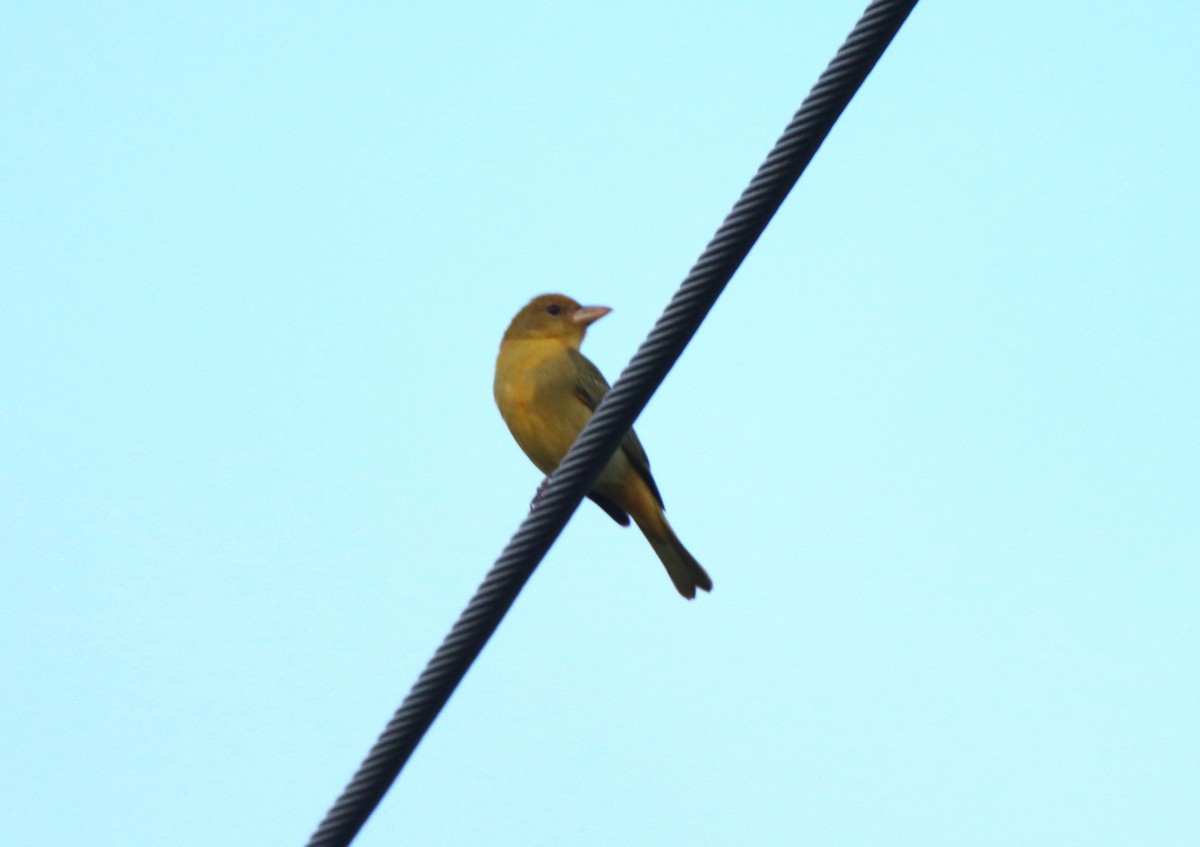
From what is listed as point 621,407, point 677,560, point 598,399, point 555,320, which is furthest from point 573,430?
point 621,407

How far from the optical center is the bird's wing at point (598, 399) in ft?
22.7

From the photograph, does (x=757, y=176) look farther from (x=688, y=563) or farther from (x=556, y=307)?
(x=556, y=307)

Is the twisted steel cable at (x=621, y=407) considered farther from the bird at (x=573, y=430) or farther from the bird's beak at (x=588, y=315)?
the bird's beak at (x=588, y=315)

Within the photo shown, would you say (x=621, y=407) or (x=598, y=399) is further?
(x=598, y=399)

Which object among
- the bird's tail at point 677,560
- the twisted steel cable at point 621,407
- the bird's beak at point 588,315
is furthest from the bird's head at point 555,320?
the twisted steel cable at point 621,407

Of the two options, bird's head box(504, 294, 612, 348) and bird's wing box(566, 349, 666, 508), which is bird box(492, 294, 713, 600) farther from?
bird's head box(504, 294, 612, 348)

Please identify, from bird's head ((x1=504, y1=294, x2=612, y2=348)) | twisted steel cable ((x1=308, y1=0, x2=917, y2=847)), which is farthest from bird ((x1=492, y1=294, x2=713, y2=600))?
twisted steel cable ((x1=308, y1=0, x2=917, y2=847))

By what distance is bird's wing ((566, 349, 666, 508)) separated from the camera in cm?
692

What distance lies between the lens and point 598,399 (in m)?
7.04

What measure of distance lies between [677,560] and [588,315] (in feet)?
4.38

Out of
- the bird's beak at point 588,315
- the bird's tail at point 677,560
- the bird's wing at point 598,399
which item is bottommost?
the bird's tail at point 677,560

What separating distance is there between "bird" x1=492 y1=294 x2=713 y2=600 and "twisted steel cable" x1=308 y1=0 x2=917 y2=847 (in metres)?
3.86

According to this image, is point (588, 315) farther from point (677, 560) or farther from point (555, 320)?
point (677, 560)

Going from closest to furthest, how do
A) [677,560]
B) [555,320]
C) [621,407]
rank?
[621,407] < [677,560] < [555,320]
